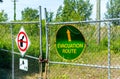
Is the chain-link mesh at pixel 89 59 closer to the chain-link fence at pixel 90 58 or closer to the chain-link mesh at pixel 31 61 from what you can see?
the chain-link fence at pixel 90 58

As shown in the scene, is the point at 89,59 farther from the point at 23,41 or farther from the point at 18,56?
the point at 23,41

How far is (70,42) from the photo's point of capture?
24.8ft

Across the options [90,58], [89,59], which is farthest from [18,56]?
[90,58]

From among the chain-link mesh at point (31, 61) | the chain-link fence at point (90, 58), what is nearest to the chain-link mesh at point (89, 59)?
the chain-link fence at point (90, 58)

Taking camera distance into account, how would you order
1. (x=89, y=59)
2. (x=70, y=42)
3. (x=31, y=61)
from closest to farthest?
(x=70, y=42) → (x=89, y=59) → (x=31, y=61)

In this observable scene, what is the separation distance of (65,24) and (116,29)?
108cm

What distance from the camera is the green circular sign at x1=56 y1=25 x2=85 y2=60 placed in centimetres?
741

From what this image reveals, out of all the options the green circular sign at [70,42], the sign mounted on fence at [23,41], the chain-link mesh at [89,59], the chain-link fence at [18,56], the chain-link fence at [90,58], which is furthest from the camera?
the chain-link fence at [18,56]

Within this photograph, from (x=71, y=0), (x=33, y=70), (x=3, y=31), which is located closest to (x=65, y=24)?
(x=33, y=70)

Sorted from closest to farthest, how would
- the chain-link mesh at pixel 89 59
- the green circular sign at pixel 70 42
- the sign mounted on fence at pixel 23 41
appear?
the green circular sign at pixel 70 42
the chain-link mesh at pixel 89 59
the sign mounted on fence at pixel 23 41

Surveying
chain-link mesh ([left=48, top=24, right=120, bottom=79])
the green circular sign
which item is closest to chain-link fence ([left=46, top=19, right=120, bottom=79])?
chain-link mesh ([left=48, top=24, right=120, bottom=79])

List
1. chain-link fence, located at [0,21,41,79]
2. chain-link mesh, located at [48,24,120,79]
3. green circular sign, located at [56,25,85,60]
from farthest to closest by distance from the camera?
1. chain-link fence, located at [0,21,41,79]
2. chain-link mesh, located at [48,24,120,79]
3. green circular sign, located at [56,25,85,60]

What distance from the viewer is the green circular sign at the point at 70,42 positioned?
741 cm

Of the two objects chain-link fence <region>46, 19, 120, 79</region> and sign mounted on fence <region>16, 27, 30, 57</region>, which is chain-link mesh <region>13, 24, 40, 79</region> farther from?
sign mounted on fence <region>16, 27, 30, 57</region>
